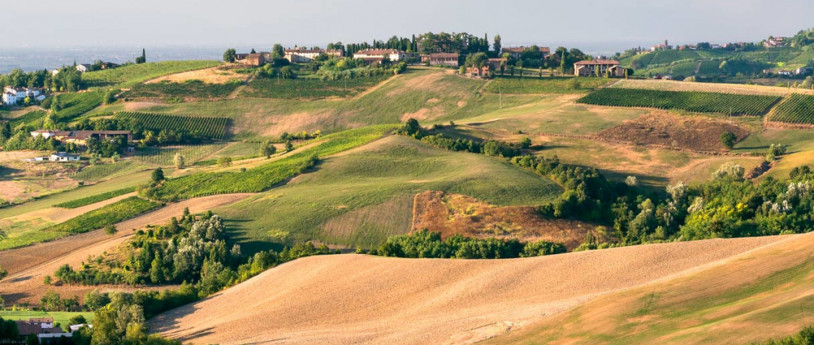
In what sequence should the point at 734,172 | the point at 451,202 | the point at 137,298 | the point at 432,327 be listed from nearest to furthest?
the point at 432,327
the point at 137,298
the point at 451,202
the point at 734,172

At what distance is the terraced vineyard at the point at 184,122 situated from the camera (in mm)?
146625

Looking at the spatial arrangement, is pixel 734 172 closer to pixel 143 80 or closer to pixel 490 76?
pixel 490 76

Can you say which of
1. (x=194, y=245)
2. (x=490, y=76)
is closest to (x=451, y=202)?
(x=194, y=245)

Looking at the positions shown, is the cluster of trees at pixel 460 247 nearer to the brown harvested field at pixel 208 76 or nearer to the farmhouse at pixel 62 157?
the farmhouse at pixel 62 157

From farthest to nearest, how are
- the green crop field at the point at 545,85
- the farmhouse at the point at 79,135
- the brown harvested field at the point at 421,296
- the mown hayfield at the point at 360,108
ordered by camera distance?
the green crop field at the point at 545,85
the mown hayfield at the point at 360,108
the farmhouse at the point at 79,135
the brown harvested field at the point at 421,296

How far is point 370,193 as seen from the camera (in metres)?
92.2

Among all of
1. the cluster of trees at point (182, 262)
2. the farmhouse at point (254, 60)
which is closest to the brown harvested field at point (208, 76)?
the farmhouse at point (254, 60)

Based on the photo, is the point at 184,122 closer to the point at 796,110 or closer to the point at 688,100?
the point at 688,100

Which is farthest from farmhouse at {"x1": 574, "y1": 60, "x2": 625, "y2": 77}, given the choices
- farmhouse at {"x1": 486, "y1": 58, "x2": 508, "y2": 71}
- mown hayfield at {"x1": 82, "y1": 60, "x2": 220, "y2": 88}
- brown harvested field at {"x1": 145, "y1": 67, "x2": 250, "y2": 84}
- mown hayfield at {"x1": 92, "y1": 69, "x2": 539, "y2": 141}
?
mown hayfield at {"x1": 82, "y1": 60, "x2": 220, "y2": 88}

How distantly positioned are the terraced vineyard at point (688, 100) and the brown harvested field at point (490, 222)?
5140 cm

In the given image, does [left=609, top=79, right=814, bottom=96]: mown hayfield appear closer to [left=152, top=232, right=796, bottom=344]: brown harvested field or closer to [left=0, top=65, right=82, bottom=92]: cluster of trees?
[left=152, top=232, right=796, bottom=344]: brown harvested field

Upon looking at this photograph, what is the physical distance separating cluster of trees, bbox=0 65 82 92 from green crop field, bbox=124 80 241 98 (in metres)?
14.9

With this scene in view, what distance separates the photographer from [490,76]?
543ft

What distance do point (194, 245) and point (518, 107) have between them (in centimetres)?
7650
